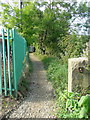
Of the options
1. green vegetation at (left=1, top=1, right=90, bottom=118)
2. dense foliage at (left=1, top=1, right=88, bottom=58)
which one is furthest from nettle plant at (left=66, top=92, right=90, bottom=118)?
dense foliage at (left=1, top=1, right=88, bottom=58)

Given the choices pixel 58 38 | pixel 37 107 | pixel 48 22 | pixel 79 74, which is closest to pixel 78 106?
pixel 79 74

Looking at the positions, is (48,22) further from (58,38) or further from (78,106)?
(78,106)

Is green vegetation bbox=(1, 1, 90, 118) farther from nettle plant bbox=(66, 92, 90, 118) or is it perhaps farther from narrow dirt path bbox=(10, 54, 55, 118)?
narrow dirt path bbox=(10, 54, 55, 118)

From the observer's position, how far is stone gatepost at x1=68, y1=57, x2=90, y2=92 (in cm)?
241

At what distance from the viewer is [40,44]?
41.5ft

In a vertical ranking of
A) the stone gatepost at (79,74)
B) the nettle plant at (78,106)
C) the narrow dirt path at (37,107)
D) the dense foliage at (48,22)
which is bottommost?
the narrow dirt path at (37,107)

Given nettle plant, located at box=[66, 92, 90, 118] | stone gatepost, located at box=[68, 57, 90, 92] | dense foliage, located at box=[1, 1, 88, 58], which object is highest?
dense foliage, located at box=[1, 1, 88, 58]

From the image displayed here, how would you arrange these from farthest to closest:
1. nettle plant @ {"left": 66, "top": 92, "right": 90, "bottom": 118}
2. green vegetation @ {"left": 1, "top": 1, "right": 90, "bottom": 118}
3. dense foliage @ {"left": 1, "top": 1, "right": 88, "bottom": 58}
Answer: dense foliage @ {"left": 1, "top": 1, "right": 88, "bottom": 58} → green vegetation @ {"left": 1, "top": 1, "right": 90, "bottom": 118} → nettle plant @ {"left": 66, "top": 92, "right": 90, "bottom": 118}

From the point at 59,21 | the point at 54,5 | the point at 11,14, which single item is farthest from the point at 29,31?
the point at 54,5

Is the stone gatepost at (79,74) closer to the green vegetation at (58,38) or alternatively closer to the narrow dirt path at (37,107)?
the green vegetation at (58,38)

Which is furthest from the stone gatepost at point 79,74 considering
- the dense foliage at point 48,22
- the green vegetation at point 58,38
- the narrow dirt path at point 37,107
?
the dense foliage at point 48,22

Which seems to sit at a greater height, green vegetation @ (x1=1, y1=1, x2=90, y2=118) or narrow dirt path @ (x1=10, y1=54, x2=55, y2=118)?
green vegetation @ (x1=1, y1=1, x2=90, y2=118)

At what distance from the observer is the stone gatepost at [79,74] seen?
2410 mm

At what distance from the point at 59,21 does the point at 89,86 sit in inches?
338
